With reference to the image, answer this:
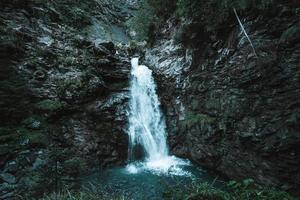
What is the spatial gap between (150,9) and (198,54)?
4233mm

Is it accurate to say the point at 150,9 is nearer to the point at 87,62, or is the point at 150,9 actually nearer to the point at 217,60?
the point at 87,62

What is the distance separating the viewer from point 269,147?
5.85m

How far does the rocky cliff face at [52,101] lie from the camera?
6.91 m

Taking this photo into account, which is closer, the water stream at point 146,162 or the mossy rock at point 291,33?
the mossy rock at point 291,33

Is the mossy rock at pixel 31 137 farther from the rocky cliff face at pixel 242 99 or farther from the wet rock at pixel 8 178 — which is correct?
the rocky cliff face at pixel 242 99

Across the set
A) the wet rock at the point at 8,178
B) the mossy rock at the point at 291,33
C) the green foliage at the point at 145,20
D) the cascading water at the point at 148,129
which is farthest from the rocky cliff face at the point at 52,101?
the mossy rock at the point at 291,33

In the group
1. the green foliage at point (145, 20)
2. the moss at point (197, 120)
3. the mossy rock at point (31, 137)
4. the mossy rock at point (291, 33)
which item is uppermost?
the green foliage at point (145, 20)

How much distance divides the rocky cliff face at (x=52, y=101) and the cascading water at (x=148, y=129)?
1.32ft

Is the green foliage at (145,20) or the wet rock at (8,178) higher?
the green foliage at (145,20)

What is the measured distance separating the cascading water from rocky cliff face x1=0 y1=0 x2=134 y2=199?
401 mm

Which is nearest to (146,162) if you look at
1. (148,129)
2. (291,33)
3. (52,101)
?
(148,129)

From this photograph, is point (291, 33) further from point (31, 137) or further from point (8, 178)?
point (8, 178)

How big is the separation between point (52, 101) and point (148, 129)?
500cm

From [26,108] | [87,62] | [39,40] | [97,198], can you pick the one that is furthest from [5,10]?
[97,198]
